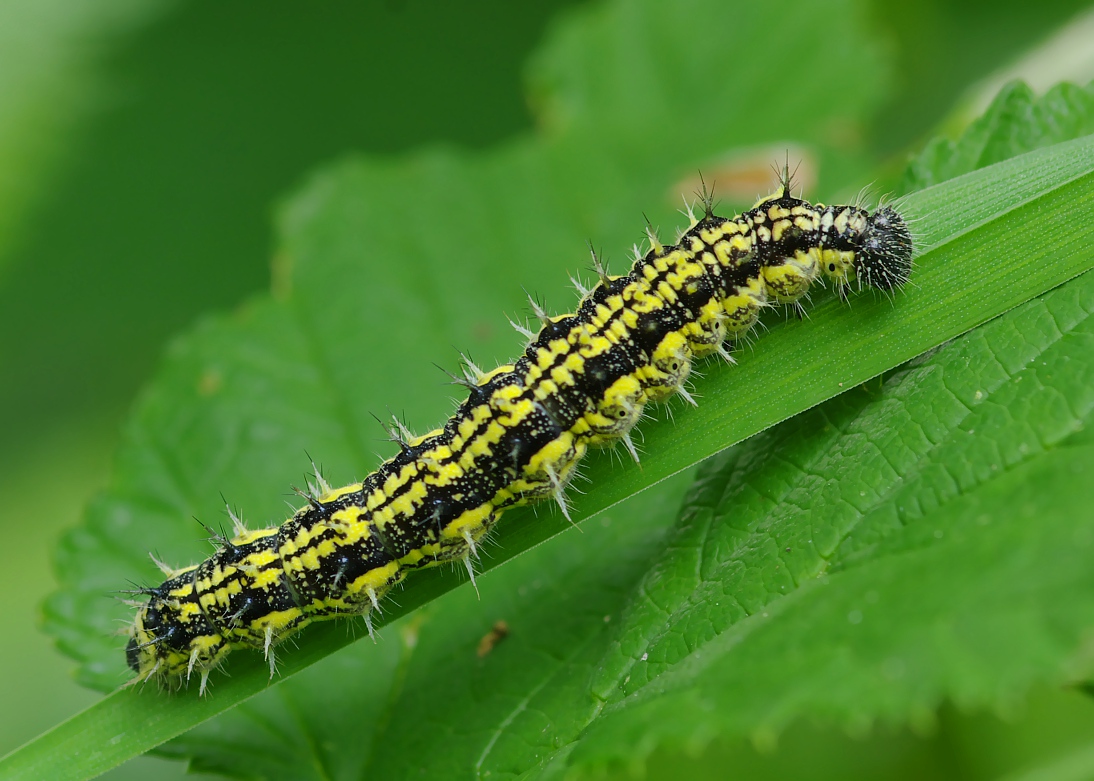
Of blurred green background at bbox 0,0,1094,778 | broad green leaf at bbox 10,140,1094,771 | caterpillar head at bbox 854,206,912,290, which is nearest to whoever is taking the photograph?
broad green leaf at bbox 10,140,1094,771

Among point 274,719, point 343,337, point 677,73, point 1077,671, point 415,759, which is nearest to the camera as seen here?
point 1077,671

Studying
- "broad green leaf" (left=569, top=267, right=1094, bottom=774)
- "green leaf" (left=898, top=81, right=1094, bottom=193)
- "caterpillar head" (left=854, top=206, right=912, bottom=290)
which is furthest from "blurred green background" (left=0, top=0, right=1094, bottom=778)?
"broad green leaf" (left=569, top=267, right=1094, bottom=774)

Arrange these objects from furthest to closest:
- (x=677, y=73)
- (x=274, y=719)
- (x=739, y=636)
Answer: (x=677, y=73)
(x=274, y=719)
(x=739, y=636)

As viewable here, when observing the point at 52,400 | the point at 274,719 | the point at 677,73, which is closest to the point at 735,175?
the point at 677,73

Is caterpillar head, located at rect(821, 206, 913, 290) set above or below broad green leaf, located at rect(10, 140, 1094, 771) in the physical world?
above

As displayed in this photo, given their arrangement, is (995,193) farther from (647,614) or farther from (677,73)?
(677,73)

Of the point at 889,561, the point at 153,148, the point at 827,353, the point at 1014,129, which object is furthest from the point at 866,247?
the point at 153,148

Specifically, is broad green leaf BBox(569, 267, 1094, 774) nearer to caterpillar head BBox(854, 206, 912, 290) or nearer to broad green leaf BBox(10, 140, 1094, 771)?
broad green leaf BBox(10, 140, 1094, 771)

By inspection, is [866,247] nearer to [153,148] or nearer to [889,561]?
[889,561]
